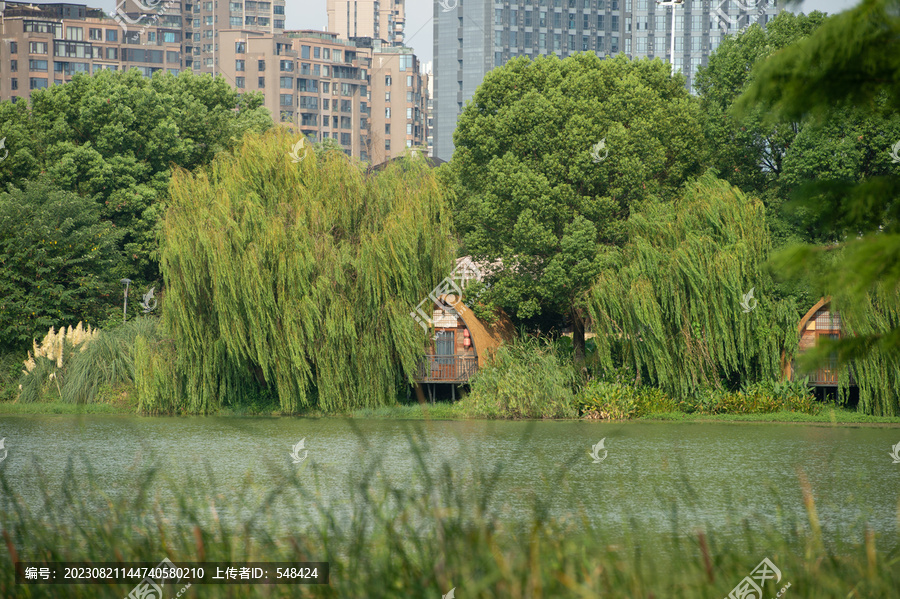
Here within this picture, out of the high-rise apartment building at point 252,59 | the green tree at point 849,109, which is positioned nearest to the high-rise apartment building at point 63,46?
the high-rise apartment building at point 252,59

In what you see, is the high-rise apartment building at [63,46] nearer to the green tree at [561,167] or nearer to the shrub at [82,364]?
the shrub at [82,364]

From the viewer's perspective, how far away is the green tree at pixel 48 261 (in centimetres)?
3200

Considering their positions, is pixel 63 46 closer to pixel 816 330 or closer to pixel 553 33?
pixel 553 33

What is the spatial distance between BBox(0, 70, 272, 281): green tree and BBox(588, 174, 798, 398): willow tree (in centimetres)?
1571

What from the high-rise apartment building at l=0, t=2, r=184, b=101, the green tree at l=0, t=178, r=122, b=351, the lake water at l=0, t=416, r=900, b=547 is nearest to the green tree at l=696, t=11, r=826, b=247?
the lake water at l=0, t=416, r=900, b=547

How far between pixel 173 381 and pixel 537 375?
9.84 metres

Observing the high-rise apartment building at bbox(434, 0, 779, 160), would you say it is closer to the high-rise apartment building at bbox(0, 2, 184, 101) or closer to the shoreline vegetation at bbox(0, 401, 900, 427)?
the high-rise apartment building at bbox(0, 2, 184, 101)

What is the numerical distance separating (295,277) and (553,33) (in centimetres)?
11253

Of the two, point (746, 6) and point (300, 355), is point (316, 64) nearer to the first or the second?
point (746, 6)

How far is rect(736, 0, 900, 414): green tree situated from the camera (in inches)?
226

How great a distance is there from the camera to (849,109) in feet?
22.6

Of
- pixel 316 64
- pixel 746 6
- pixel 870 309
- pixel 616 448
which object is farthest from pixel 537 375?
pixel 746 6

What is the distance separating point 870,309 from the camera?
25406mm

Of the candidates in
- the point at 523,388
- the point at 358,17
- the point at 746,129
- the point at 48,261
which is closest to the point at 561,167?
the point at 746,129
